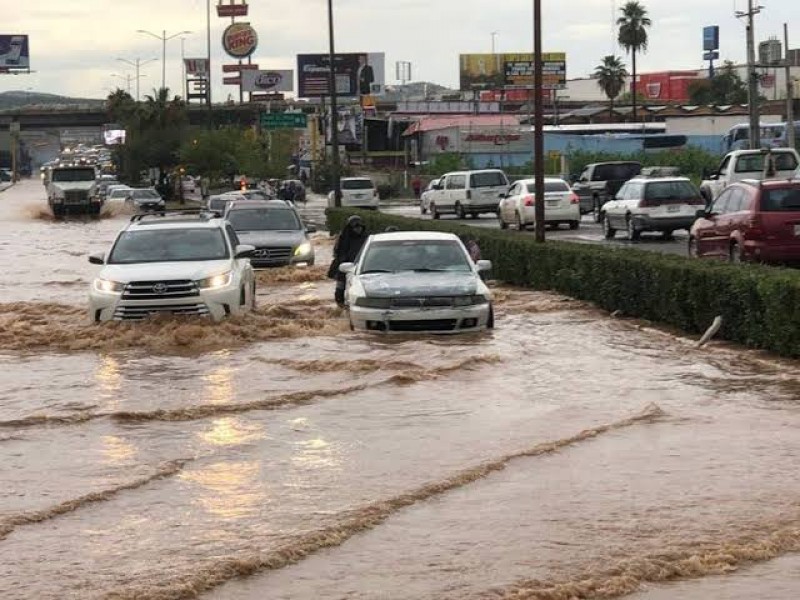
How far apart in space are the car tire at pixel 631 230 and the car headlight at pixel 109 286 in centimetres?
1903

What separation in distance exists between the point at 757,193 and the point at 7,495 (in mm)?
15108

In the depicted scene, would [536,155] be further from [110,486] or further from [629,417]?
[110,486]

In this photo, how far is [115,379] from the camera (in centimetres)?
1738

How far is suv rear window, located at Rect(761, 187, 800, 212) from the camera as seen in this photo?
23.2 m

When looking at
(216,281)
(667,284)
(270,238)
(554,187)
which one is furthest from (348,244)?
(554,187)

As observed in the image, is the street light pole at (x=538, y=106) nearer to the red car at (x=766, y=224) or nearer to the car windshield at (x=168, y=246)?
the red car at (x=766, y=224)

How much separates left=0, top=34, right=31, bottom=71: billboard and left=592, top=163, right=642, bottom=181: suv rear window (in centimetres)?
10315

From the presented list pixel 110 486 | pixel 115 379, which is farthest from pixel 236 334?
pixel 110 486

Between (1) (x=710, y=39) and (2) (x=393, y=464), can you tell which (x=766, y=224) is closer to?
(2) (x=393, y=464)

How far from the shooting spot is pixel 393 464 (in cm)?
1184

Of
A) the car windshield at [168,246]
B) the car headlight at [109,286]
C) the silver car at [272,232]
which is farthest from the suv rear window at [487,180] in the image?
the car headlight at [109,286]

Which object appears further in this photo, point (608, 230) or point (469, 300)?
point (608, 230)

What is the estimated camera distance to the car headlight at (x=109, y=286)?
1986 centimetres

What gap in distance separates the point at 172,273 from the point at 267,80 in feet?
412
